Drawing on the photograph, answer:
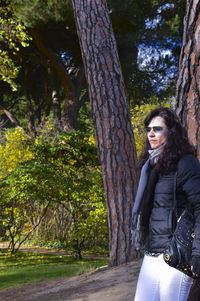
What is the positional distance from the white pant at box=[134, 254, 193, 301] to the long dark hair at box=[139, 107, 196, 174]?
0.52 metres

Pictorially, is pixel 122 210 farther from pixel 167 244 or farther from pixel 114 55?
pixel 167 244

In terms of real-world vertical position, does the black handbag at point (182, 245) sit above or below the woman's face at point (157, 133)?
below

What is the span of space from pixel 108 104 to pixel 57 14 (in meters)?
8.80

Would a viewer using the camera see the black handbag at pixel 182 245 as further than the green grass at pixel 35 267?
No

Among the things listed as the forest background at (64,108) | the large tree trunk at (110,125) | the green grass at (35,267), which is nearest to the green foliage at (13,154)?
the forest background at (64,108)

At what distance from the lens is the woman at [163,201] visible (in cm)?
213

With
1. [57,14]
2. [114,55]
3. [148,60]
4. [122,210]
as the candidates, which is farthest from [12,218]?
[148,60]

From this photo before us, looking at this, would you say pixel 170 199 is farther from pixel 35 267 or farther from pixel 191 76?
pixel 35 267

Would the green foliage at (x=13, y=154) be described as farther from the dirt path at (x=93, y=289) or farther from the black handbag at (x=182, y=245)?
the black handbag at (x=182, y=245)

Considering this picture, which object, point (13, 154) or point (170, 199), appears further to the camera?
point (13, 154)

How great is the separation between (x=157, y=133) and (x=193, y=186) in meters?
0.46

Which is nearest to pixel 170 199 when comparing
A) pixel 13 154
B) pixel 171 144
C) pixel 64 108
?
pixel 171 144

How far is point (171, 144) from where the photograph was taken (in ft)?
7.55

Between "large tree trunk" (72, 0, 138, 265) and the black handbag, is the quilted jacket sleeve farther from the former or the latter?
"large tree trunk" (72, 0, 138, 265)
